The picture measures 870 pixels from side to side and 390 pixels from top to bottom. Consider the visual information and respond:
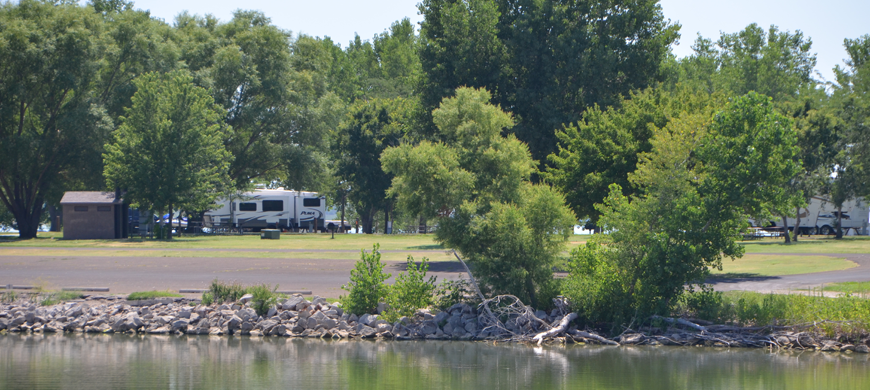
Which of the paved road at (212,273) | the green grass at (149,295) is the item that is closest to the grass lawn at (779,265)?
the paved road at (212,273)

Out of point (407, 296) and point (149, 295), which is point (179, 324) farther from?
point (407, 296)

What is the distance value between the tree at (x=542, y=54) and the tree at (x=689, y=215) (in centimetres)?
1822

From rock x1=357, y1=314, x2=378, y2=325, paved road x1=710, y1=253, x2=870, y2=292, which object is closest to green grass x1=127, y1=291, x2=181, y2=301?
rock x1=357, y1=314, x2=378, y2=325

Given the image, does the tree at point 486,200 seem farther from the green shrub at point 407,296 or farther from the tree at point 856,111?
the tree at point 856,111

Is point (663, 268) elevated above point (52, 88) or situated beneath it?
situated beneath

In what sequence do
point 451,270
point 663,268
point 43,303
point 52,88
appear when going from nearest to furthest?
point 663,268 < point 43,303 < point 451,270 < point 52,88

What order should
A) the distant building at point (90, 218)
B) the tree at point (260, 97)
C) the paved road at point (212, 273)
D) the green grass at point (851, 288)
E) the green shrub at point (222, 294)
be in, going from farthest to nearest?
the tree at point (260, 97) < the distant building at point (90, 218) < the paved road at point (212, 273) < the green shrub at point (222, 294) < the green grass at point (851, 288)

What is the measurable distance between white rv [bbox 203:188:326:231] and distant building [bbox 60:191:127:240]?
19.2 meters

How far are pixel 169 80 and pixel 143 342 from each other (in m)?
38.3

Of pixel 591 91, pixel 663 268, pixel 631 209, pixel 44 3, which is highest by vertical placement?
pixel 44 3

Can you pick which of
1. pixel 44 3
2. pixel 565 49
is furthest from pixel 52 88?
pixel 565 49

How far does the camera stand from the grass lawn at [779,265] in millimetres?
26942

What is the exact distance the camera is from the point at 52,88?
173 feet

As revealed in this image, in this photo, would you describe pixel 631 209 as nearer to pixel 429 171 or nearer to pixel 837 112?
pixel 429 171
